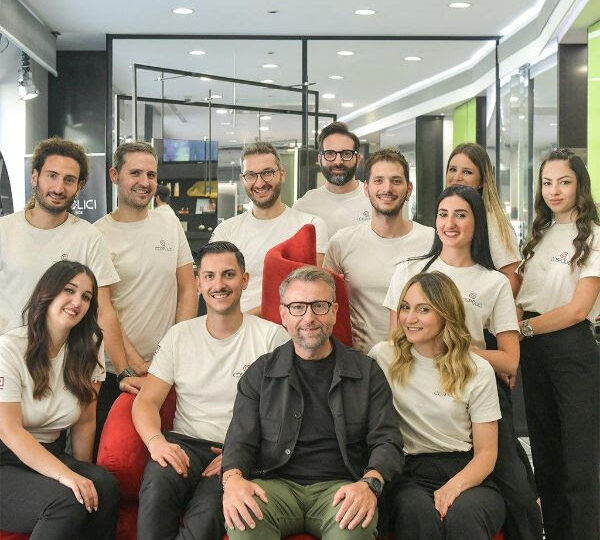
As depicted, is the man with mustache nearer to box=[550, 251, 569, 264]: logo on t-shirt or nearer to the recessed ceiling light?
box=[550, 251, 569, 264]: logo on t-shirt

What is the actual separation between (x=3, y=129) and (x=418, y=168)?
4.43 metres

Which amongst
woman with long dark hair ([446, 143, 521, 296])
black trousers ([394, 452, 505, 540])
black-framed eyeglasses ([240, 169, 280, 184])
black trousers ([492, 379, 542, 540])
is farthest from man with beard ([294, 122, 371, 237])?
black trousers ([394, 452, 505, 540])

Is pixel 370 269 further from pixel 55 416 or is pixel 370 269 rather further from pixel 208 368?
pixel 55 416

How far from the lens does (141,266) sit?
12.3 feet

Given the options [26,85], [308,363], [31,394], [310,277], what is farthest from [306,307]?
[26,85]

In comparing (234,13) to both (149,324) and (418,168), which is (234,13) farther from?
(149,324)

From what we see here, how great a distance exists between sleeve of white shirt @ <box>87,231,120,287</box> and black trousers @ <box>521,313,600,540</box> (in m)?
1.73

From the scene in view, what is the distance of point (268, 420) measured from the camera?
9.76 ft

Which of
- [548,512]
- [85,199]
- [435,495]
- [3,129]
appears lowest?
[548,512]

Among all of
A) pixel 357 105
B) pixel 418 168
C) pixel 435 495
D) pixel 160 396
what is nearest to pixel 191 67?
pixel 357 105

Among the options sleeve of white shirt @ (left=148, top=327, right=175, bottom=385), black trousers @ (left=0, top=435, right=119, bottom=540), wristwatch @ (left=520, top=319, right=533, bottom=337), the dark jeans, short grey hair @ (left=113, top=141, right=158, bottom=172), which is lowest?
black trousers @ (left=0, top=435, right=119, bottom=540)

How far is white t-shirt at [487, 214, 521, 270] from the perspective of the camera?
3.50m

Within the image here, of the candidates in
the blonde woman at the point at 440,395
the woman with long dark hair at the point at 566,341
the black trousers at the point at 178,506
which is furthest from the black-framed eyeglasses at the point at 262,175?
the black trousers at the point at 178,506

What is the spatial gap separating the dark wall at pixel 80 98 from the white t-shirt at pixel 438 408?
25.5 ft
